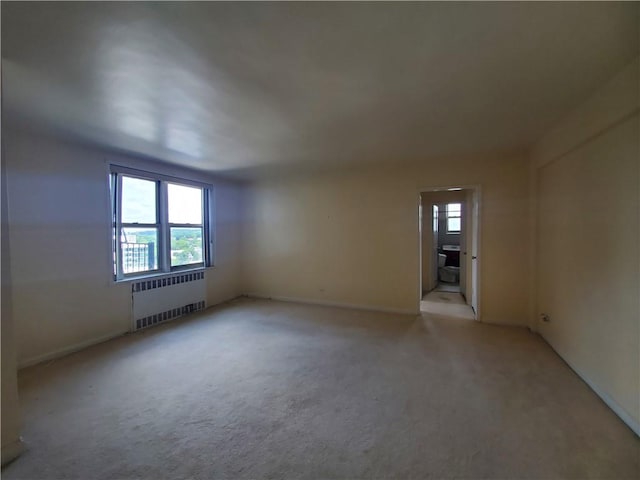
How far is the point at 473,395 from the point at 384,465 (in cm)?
110

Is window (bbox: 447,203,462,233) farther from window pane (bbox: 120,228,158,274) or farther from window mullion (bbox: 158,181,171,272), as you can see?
window pane (bbox: 120,228,158,274)

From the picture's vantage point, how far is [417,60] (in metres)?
1.66

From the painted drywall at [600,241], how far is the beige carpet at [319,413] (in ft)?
0.97

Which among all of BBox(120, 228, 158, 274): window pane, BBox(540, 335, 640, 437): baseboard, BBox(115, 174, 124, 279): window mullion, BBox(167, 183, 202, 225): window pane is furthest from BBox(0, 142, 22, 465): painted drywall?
BBox(540, 335, 640, 437): baseboard

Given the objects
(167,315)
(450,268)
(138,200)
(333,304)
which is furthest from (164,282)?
(450,268)

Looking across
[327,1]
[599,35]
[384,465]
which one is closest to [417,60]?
[327,1]

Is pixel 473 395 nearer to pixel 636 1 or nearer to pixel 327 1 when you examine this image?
pixel 636 1

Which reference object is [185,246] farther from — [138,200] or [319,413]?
[319,413]

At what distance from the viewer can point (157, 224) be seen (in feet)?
13.5

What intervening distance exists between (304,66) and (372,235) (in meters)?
3.26

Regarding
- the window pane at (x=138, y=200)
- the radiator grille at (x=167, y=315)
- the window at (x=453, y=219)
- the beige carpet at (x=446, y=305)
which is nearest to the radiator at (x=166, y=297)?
the radiator grille at (x=167, y=315)

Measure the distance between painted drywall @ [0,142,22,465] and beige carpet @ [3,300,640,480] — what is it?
118mm

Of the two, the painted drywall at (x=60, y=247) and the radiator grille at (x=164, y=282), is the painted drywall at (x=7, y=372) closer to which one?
the painted drywall at (x=60, y=247)

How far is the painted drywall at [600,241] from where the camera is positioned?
185 cm
